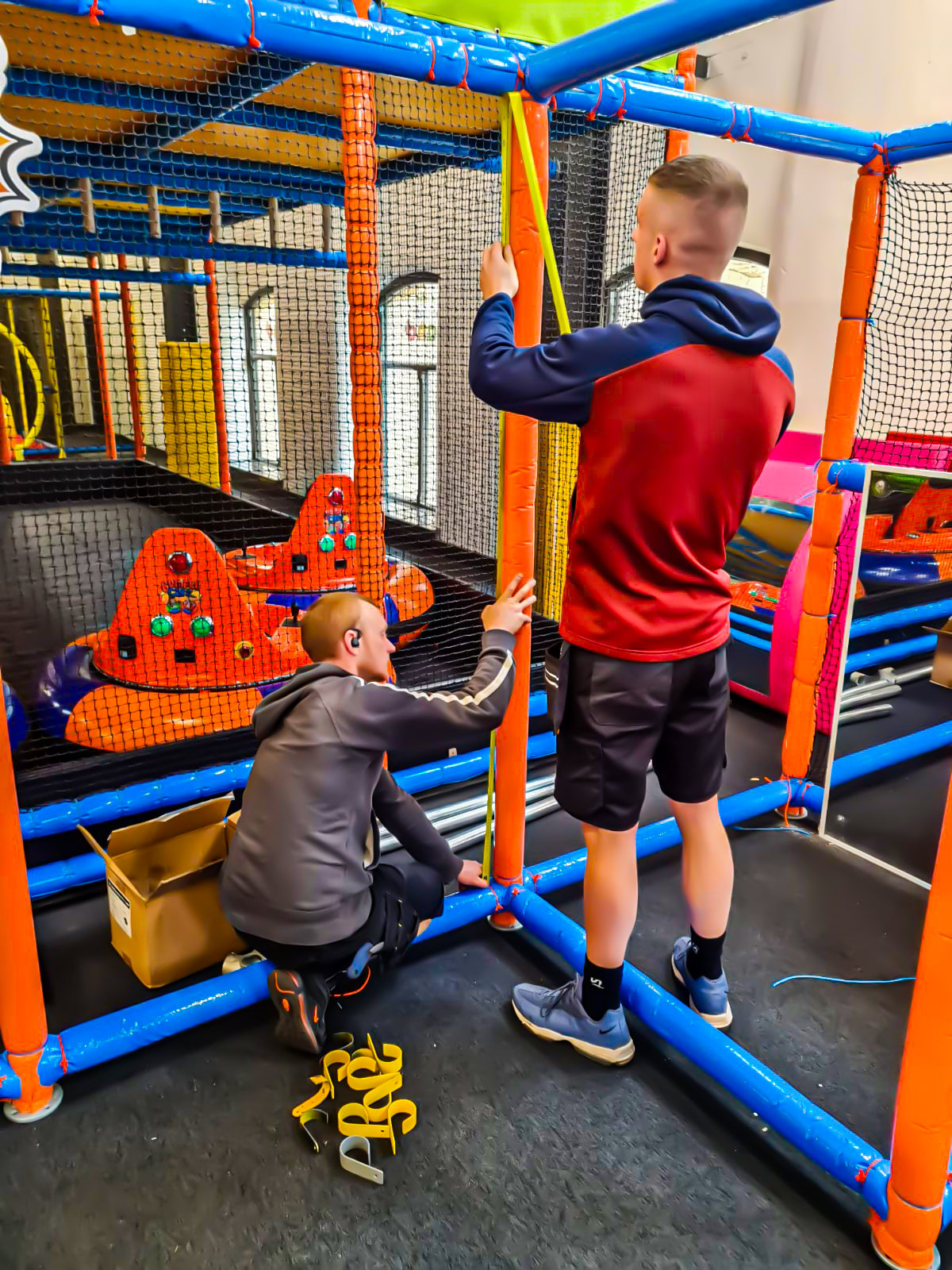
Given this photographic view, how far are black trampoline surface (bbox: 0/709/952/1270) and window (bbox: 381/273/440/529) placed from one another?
16.6 ft

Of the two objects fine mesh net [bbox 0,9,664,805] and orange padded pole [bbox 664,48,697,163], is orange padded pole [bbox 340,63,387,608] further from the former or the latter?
orange padded pole [bbox 664,48,697,163]

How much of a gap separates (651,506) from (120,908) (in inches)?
59.0

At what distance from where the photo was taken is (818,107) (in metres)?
5.00

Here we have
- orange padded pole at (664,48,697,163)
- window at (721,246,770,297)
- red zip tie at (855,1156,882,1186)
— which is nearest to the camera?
red zip tie at (855,1156,882,1186)

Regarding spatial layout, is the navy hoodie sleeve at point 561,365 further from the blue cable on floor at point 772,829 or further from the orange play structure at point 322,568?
the orange play structure at point 322,568

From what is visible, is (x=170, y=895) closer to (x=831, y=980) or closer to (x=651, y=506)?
(x=651, y=506)

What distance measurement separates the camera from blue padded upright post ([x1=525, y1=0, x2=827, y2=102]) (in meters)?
1.23

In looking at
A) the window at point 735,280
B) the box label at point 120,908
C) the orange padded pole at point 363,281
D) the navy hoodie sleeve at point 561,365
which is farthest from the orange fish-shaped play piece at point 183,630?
the window at point 735,280

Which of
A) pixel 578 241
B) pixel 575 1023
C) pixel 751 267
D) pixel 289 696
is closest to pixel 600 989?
pixel 575 1023

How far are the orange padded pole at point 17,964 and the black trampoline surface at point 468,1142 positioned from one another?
0.11 m

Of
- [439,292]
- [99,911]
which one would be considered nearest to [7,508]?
[439,292]

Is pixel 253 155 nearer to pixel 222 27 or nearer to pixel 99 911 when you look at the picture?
pixel 222 27

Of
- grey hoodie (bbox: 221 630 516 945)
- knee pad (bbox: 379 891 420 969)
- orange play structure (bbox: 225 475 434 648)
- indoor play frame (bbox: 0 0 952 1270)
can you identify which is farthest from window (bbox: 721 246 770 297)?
knee pad (bbox: 379 891 420 969)

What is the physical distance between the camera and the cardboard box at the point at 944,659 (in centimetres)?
357
